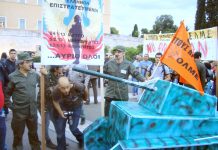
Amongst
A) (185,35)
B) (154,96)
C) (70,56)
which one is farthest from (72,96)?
(185,35)

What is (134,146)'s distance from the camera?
322 centimetres

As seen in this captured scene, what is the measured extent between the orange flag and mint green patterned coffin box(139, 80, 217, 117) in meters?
0.22

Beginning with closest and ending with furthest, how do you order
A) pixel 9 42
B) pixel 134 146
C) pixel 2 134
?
pixel 134 146
pixel 2 134
pixel 9 42

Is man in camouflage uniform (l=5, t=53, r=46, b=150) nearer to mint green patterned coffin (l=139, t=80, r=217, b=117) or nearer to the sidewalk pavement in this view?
the sidewalk pavement

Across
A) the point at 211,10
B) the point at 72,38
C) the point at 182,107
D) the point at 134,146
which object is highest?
the point at 211,10

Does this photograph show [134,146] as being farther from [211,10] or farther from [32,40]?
[32,40]

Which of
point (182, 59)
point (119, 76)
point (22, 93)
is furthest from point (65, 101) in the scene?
point (182, 59)

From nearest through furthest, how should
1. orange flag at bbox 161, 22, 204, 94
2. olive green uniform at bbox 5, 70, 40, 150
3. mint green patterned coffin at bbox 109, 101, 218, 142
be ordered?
A: 1. mint green patterned coffin at bbox 109, 101, 218, 142
2. orange flag at bbox 161, 22, 204, 94
3. olive green uniform at bbox 5, 70, 40, 150

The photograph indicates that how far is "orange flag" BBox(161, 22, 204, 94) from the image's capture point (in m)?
3.96

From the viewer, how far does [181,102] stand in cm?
363

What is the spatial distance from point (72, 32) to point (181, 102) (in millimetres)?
2153

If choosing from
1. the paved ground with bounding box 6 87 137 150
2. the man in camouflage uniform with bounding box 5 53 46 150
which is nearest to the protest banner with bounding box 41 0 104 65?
the man in camouflage uniform with bounding box 5 53 46 150

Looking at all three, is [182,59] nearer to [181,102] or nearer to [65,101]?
[181,102]

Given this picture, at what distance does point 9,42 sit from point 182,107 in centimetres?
3243
